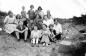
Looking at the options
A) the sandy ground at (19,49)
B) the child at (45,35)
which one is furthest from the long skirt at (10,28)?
the child at (45,35)

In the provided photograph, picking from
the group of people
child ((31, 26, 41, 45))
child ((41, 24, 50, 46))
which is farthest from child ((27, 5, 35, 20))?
child ((41, 24, 50, 46))

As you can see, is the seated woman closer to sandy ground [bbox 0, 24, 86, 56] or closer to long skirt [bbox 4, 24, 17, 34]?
long skirt [bbox 4, 24, 17, 34]

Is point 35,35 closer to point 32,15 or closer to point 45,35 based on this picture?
point 45,35

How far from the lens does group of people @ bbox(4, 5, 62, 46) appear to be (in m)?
8.34

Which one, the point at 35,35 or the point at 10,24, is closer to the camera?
the point at 35,35

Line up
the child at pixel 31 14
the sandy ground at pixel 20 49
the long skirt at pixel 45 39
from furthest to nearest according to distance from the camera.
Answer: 1. the child at pixel 31 14
2. the long skirt at pixel 45 39
3. the sandy ground at pixel 20 49

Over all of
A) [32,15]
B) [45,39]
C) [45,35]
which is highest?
[32,15]

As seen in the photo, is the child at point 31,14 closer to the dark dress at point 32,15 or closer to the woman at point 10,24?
the dark dress at point 32,15

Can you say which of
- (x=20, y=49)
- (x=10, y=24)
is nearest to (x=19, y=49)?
(x=20, y=49)

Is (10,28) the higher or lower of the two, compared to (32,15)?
lower

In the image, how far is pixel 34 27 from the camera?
8398 mm

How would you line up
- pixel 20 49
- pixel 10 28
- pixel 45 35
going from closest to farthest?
pixel 20 49
pixel 45 35
pixel 10 28

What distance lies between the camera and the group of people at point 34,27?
8.34 m

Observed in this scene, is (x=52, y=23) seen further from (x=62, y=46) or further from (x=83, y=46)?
(x=83, y=46)
